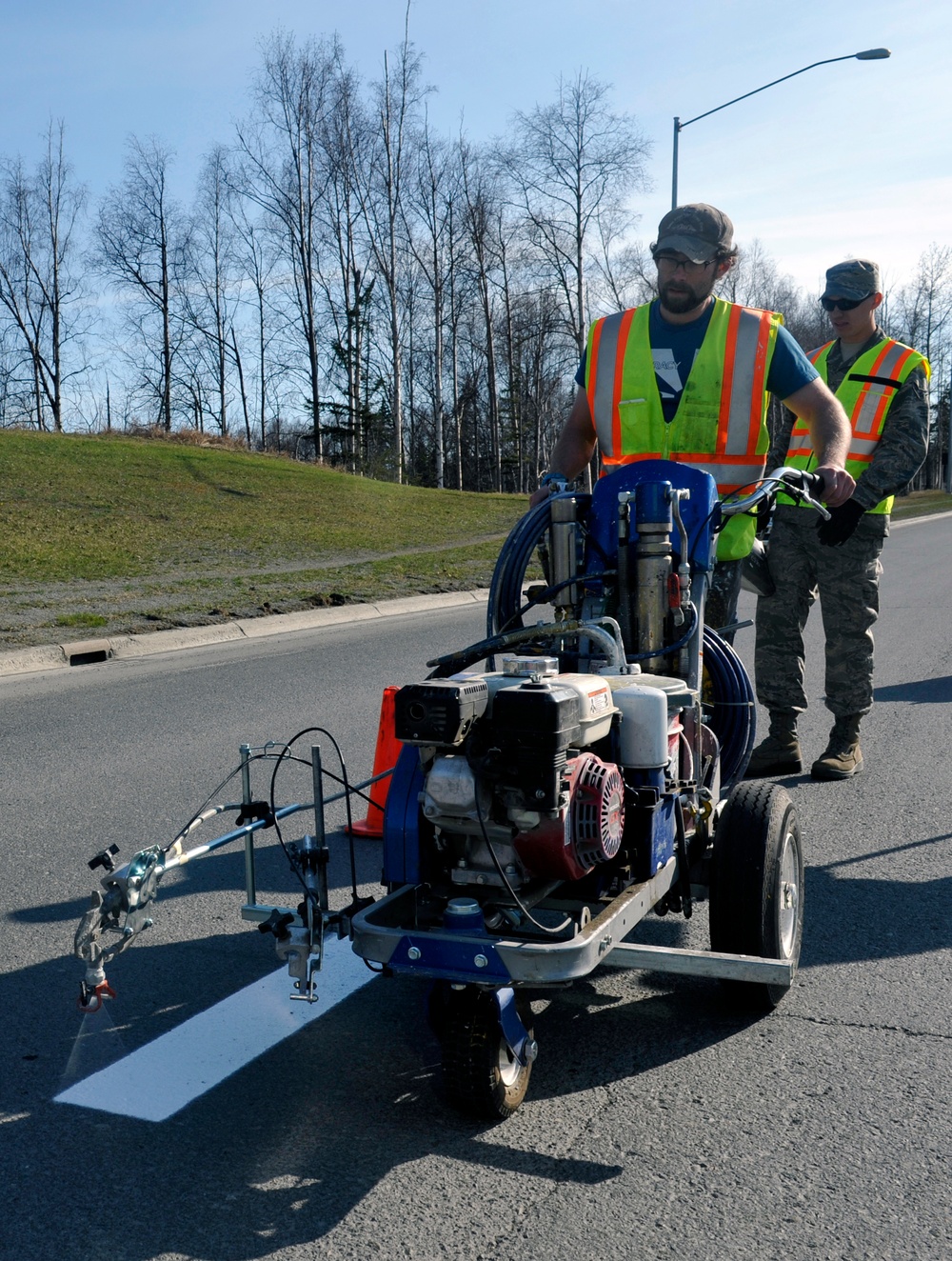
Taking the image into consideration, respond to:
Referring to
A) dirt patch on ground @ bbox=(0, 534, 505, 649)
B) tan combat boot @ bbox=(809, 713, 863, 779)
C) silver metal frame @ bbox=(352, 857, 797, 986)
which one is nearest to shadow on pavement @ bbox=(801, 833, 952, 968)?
silver metal frame @ bbox=(352, 857, 797, 986)

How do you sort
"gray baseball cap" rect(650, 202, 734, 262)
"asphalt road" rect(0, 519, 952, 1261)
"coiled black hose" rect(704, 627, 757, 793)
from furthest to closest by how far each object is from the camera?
"gray baseball cap" rect(650, 202, 734, 262)
"coiled black hose" rect(704, 627, 757, 793)
"asphalt road" rect(0, 519, 952, 1261)

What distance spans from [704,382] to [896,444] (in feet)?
7.79

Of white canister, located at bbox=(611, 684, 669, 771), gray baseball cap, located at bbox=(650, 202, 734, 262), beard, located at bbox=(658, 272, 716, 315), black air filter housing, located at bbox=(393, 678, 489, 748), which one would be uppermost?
gray baseball cap, located at bbox=(650, 202, 734, 262)

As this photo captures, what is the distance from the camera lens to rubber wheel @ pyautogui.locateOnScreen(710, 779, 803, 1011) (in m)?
3.28

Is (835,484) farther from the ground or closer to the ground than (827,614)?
farther from the ground

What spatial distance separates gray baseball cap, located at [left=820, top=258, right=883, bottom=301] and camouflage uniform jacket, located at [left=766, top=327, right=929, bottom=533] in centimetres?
27

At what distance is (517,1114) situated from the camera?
282cm

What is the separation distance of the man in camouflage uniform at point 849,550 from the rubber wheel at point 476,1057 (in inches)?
141

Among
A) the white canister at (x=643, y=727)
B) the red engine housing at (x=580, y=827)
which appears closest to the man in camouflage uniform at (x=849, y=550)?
the white canister at (x=643, y=727)

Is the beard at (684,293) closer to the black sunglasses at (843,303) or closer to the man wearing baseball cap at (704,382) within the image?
the man wearing baseball cap at (704,382)

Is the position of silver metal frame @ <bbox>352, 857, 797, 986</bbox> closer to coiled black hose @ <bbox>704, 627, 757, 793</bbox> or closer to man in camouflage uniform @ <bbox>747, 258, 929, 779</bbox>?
coiled black hose @ <bbox>704, 627, 757, 793</bbox>

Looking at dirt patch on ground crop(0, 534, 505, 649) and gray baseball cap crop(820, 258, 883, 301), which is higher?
gray baseball cap crop(820, 258, 883, 301)

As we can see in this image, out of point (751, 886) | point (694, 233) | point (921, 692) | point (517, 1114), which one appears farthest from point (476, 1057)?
point (921, 692)

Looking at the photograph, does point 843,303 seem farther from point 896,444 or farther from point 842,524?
point 842,524
